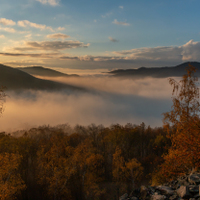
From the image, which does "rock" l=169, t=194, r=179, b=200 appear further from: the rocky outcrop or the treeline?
the treeline

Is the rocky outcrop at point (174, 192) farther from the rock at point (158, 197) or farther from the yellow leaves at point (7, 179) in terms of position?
the yellow leaves at point (7, 179)

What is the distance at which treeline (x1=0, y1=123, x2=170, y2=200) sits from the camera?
112 ft

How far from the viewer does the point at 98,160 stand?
54.2 meters

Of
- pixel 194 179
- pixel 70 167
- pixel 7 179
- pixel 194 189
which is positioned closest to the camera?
pixel 194 189

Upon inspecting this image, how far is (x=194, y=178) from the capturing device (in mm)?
13742

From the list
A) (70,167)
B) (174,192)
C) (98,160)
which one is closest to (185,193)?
(174,192)

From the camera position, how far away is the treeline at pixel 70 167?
34.2 meters

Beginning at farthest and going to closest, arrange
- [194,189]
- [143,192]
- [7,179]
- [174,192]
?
[7,179] < [143,192] < [174,192] < [194,189]

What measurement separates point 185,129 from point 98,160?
42587 millimetres

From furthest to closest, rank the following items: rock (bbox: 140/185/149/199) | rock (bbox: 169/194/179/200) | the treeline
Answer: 1. the treeline
2. rock (bbox: 140/185/149/199)
3. rock (bbox: 169/194/179/200)

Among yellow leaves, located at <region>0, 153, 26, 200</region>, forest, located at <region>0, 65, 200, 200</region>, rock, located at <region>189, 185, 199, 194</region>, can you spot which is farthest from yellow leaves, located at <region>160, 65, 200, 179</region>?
yellow leaves, located at <region>0, 153, 26, 200</region>

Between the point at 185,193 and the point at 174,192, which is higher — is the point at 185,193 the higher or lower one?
the higher one

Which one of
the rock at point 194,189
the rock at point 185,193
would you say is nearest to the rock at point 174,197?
the rock at point 185,193

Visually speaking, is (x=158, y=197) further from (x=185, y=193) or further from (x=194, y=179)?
(x=194, y=179)
